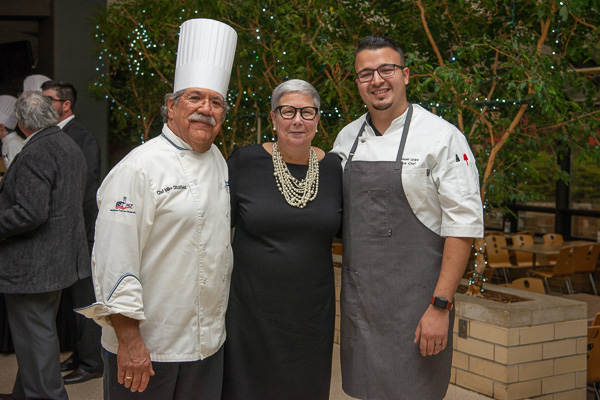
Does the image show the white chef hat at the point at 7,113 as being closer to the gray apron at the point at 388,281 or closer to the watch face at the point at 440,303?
the gray apron at the point at 388,281

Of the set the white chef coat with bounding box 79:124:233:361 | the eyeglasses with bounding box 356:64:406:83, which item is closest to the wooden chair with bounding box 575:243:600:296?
Result: the eyeglasses with bounding box 356:64:406:83

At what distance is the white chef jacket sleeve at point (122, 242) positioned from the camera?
167cm

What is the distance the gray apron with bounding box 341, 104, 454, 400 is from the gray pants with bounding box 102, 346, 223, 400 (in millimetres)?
512

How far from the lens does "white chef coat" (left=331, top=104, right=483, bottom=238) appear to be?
1913mm

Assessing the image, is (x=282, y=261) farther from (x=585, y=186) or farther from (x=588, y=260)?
(x=585, y=186)

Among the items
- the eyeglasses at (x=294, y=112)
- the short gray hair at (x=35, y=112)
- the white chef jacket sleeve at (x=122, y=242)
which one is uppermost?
the short gray hair at (x=35, y=112)

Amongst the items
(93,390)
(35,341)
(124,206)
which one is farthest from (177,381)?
(93,390)

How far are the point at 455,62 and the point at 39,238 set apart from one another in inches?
98.8

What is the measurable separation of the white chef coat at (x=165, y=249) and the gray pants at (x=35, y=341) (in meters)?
1.05

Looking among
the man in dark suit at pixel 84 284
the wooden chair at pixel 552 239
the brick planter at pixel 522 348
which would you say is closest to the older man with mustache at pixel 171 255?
the man in dark suit at pixel 84 284

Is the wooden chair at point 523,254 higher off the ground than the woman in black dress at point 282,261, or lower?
lower

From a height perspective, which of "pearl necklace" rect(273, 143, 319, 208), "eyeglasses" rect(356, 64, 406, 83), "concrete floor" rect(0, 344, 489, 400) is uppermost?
"eyeglasses" rect(356, 64, 406, 83)

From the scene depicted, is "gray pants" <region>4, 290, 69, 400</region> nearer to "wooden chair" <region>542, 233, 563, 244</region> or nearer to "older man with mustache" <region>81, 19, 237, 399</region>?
"older man with mustache" <region>81, 19, 237, 399</region>

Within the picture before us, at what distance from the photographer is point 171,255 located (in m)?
1.78
